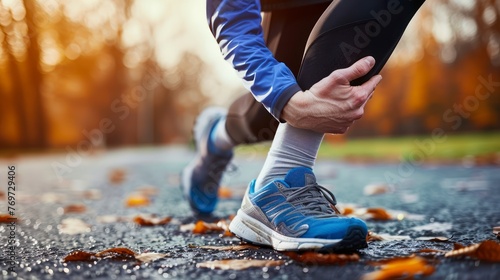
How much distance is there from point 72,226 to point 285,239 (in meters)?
1.01

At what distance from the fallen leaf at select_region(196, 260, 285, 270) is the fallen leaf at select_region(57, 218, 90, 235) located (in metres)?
0.79

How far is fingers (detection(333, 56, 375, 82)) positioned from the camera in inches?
53.3

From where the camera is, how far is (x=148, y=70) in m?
26.8

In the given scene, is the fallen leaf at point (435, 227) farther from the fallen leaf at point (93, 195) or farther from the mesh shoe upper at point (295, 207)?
the fallen leaf at point (93, 195)

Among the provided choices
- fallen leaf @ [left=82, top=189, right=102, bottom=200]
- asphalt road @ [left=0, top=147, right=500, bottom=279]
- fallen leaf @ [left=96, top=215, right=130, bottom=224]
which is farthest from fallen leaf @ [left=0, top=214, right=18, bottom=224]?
fallen leaf @ [left=82, top=189, right=102, bottom=200]

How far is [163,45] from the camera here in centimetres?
2680

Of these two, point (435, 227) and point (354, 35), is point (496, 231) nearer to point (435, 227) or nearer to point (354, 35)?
point (435, 227)

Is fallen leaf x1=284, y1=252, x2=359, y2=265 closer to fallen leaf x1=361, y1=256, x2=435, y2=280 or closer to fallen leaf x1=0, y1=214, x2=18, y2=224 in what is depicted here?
fallen leaf x1=361, y1=256, x2=435, y2=280

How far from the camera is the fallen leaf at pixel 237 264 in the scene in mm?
1258

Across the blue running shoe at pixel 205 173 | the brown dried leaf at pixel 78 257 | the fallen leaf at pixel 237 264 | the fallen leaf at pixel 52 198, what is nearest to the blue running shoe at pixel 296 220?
the fallen leaf at pixel 237 264

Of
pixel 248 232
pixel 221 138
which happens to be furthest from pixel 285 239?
pixel 221 138

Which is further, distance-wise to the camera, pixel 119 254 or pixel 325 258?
pixel 119 254

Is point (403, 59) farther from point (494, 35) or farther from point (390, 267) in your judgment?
point (390, 267)

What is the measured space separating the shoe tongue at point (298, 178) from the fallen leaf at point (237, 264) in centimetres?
26
